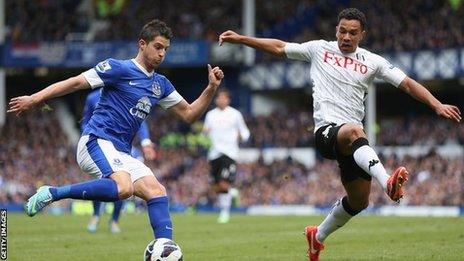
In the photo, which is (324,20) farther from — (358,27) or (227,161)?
(358,27)

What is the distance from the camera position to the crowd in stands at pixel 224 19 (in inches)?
1497

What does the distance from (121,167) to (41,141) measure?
34.8 meters

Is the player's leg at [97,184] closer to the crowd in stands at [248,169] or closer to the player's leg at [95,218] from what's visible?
the player's leg at [95,218]

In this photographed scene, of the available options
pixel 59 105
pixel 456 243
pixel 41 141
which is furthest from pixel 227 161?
pixel 59 105

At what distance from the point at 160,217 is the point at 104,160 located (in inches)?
35.8

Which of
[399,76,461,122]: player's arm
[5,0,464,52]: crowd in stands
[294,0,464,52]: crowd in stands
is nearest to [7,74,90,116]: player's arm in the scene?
[399,76,461,122]: player's arm

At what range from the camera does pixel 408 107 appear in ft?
141

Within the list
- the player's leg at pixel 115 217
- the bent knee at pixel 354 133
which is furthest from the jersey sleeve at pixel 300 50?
the player's leg at pixel 115 217

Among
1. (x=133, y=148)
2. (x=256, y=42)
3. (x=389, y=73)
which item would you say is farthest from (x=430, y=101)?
(x=133, y=148)

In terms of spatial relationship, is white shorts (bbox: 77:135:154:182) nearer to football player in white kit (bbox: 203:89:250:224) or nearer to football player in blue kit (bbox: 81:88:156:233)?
football player in blue kit (bbox: 81:88:156:233)

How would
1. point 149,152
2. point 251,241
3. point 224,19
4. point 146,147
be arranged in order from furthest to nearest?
point 224,19
point 146,147
point 149,152
point 251,241

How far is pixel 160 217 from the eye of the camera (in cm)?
1035

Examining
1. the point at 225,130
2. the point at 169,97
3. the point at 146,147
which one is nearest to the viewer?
the point at 169,97

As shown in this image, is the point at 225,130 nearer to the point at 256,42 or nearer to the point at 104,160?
the point at 256,42
